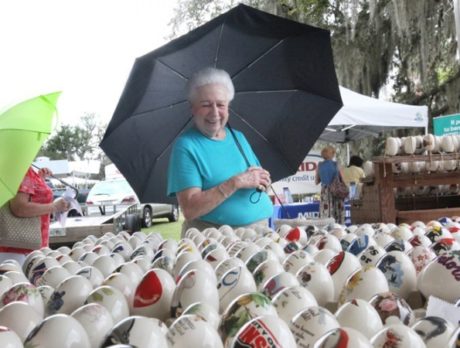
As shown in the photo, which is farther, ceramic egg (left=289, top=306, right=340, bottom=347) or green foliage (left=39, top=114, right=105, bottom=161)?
green foliage (left=39, top=114, right=105, bottom=161)

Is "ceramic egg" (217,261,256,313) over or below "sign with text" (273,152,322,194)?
over

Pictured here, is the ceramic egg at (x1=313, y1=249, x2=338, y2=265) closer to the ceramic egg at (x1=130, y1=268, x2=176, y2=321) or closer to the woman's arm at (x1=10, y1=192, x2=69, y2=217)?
the ceramic egg at (x1=130, y1=268, x2=176, y2=321)

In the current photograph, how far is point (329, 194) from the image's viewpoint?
6.00 metres

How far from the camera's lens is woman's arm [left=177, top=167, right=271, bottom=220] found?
1941 millimetres

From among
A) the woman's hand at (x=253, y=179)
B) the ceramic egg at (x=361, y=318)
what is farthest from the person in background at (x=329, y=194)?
the ceramic egg at (x=361, y=318)

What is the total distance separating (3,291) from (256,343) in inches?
25.6

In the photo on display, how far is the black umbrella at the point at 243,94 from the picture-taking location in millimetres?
2463

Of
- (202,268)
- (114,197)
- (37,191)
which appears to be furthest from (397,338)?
(114,197)

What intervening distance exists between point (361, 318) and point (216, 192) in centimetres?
128

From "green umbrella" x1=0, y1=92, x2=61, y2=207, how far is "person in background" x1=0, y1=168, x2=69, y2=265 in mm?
728

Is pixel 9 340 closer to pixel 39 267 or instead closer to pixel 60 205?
pixel 39 267

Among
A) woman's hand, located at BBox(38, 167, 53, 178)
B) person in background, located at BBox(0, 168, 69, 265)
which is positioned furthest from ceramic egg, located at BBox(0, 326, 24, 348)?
woman's hand, located at BBox(38, 167, 53, 178)

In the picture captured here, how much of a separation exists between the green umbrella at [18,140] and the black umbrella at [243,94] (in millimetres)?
398

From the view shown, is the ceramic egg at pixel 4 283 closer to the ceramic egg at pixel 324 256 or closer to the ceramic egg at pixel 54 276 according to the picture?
the ceramic egg at pixel 54 276
